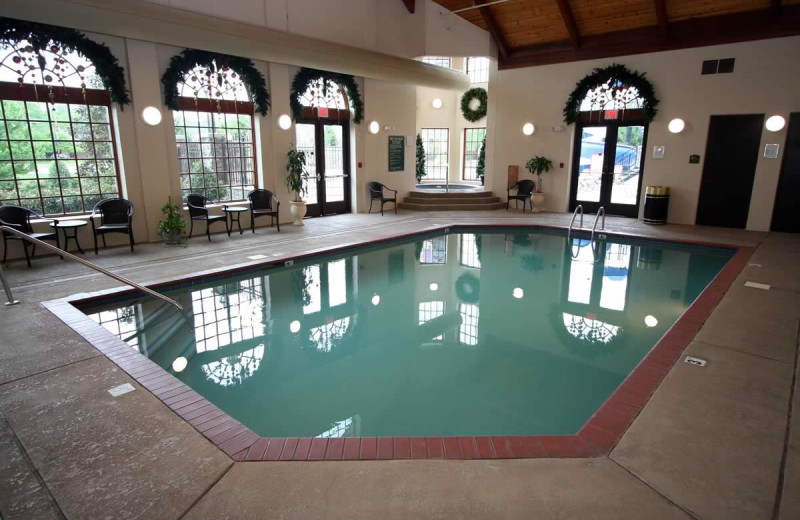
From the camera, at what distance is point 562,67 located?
11.0 m

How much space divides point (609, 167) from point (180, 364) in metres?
9.99

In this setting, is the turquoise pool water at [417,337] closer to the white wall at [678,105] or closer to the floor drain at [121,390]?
the floor drain at [121,390]

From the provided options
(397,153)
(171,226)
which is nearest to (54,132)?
(171,226)

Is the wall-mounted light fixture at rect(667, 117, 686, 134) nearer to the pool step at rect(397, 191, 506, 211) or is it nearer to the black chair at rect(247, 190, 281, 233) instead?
the pool step at rect(397, 191, 506, 211)

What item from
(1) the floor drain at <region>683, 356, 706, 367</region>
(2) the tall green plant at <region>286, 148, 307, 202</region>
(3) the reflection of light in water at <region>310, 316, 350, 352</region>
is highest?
(2) the tall green plant at <region>286, 148, 307, 202</region>

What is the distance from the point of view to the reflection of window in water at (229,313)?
15.4 ft

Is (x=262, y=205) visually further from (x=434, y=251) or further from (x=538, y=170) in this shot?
(x=538, y=170)

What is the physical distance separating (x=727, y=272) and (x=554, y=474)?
5277 mm

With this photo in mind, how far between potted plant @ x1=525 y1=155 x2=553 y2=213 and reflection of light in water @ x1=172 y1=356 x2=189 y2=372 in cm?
942

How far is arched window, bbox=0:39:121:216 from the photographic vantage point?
21.5 feet

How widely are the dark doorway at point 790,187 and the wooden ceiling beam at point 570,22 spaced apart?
14.2 ft

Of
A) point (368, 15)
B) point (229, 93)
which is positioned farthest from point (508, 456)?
point (368, 15)

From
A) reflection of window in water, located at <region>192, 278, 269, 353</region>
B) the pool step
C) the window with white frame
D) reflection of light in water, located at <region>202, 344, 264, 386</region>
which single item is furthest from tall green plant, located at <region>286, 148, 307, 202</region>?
the window with white frame

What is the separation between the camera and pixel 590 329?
4984 millimetres
